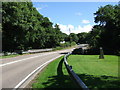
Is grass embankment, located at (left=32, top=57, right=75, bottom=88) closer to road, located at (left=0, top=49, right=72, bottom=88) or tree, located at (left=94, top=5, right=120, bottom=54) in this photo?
road, located at (left=0, top=49, right=72, bottom=88)

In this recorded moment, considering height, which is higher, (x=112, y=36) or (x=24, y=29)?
(x=24, y=29)

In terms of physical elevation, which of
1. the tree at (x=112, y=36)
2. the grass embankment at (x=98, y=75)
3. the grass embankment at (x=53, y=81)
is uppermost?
the tree at (x=112, y=36)

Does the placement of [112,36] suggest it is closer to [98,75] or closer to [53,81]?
[98,75]

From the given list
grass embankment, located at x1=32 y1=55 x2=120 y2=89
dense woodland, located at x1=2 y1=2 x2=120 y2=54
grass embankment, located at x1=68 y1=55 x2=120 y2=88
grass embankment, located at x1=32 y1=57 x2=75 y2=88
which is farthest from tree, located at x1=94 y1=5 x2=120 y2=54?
grass embankment, located at x1=32 y1=57 x2=75 y2=88

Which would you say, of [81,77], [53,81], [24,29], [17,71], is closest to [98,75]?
[81,77]

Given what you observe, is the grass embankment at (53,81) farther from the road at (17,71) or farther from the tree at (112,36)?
the tree at (112,36)

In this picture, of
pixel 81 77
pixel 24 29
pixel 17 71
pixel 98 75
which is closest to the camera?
pixel 81 77

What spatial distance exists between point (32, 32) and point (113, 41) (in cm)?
1719

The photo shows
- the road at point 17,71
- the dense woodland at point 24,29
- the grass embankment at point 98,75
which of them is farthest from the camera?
the dense woodland at point 24,29

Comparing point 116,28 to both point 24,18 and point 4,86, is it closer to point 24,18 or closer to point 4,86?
point 24,18

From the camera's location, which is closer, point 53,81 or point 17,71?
point 53,81

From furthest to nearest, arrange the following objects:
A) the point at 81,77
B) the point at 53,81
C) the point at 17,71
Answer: the point at 17,71, the point at 81,77, the point at 53,81

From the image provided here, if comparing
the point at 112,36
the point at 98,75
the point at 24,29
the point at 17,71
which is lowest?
the point at 98,75

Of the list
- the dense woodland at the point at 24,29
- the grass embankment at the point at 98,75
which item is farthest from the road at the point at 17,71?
the dense woodland at the point at 24,29
